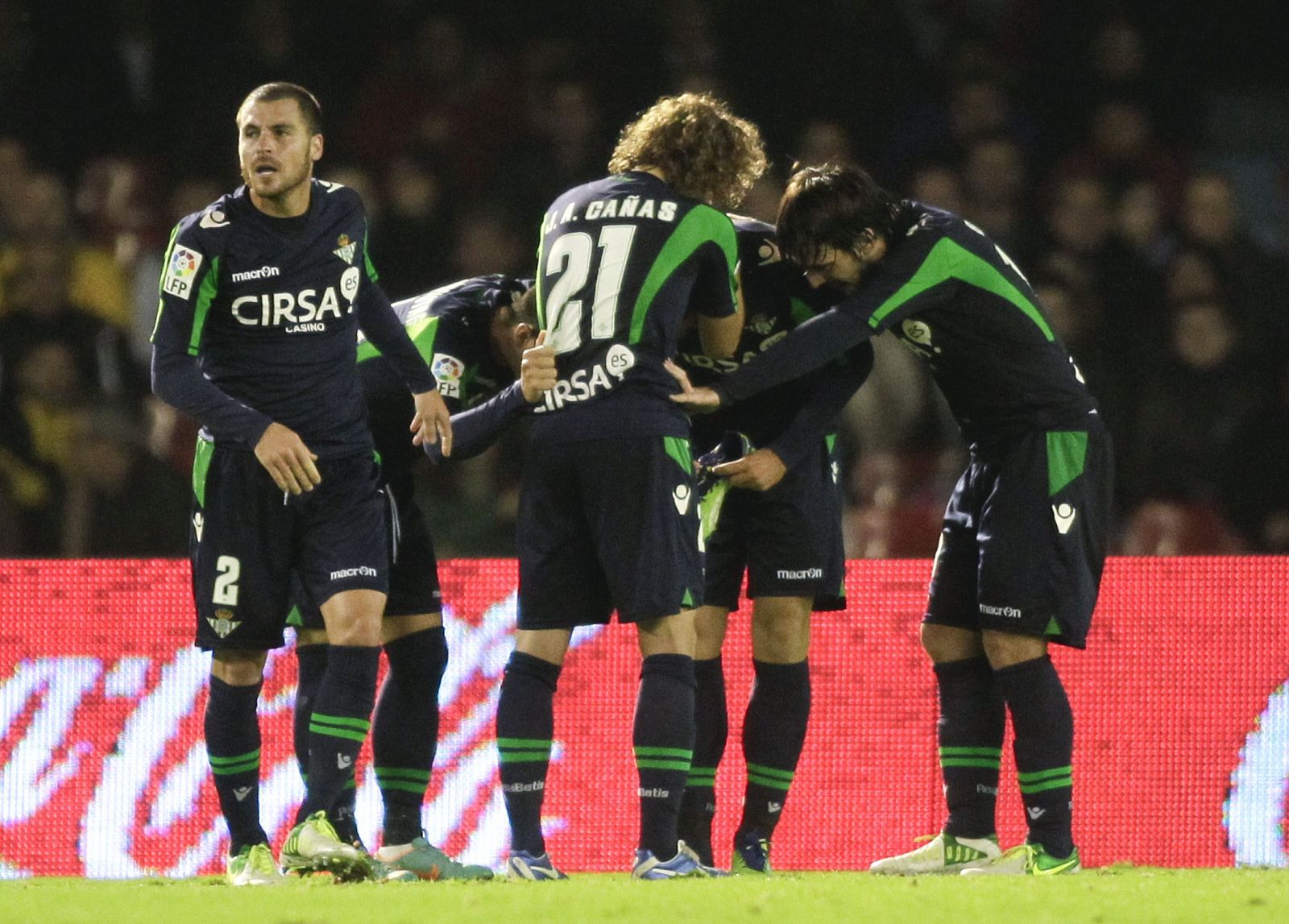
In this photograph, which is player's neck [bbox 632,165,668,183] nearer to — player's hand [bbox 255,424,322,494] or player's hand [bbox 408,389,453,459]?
player's hand [bbox 408,389,453,459]

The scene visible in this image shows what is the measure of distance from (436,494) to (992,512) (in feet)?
12.2

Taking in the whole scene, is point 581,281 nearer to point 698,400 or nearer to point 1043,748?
point 698,400

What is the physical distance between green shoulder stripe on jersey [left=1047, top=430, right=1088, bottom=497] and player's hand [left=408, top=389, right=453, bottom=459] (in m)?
1.45

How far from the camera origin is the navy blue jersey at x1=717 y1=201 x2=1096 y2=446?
167 inches

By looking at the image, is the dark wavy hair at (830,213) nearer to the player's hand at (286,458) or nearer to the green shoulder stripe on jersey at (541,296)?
the green shoulder stripe on jersey at (541,296)

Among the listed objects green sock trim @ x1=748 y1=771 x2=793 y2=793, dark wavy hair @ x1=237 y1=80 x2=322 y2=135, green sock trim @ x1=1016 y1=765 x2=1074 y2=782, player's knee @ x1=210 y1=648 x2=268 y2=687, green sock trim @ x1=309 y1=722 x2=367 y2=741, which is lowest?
green sock trim @ x1=748 y1=771 x2=793 y2=793

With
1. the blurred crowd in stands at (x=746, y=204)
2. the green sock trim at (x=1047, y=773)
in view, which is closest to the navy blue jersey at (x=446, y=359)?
the green sock trim at (x=1047, y=773)

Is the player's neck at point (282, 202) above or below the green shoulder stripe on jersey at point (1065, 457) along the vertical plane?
above

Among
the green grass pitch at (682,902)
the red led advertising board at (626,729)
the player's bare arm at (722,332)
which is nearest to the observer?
the green grass pitch at (682,902)

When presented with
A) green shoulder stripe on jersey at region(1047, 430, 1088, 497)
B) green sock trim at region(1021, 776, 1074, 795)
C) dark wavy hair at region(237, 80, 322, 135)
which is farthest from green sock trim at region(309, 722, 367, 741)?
green shoulder stripe on jersey at region(1047, 430, 1088, 497)

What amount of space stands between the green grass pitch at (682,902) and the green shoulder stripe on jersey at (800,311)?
1.42 m

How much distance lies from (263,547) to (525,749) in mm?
762

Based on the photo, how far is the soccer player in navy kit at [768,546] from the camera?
4.40 metres

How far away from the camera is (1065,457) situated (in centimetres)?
435
